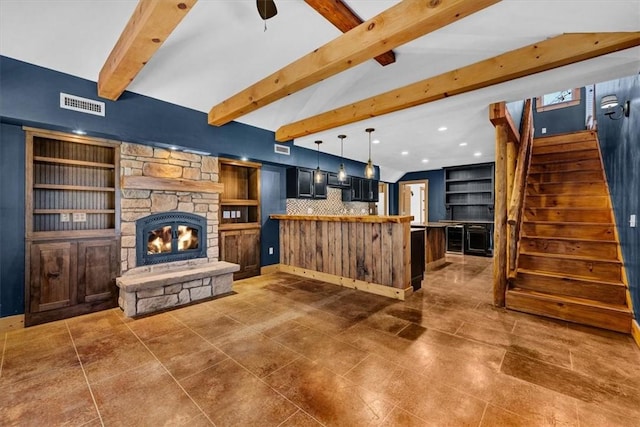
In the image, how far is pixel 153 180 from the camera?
385 centimetres

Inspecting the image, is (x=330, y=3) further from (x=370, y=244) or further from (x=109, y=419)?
(x=109, y=419)

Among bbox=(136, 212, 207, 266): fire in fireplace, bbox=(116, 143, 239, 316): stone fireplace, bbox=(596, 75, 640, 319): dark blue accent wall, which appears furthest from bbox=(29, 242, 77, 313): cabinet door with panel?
bbox=(596, 75, 640, 319): dark blue accent wall

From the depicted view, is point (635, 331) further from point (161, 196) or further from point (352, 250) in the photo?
point (161, 196)

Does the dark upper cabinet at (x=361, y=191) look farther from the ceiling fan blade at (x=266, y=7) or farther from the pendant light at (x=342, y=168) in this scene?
the ceiling fan blade at (x=266, y=7)

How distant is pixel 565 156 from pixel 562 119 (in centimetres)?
284

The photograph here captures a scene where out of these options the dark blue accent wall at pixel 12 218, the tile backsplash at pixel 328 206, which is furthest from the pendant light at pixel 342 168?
the dark blue accent wall at pixel 12 218

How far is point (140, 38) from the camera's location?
2.15m

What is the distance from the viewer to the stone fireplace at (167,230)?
3.65 metres

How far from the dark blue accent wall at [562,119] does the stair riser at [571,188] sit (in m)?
3.52

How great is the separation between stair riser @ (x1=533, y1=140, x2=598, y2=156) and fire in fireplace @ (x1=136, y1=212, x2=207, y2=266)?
6.81 m

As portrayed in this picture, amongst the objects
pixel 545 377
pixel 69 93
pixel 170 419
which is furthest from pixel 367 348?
pixel 69 93

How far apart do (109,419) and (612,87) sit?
7.04 meters

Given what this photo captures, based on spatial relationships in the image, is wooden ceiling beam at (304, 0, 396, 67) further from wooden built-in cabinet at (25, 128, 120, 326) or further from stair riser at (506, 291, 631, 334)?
stair riser at (506, 291, 631, 334)

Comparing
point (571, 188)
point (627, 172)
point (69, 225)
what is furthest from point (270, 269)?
point (571, 188)
